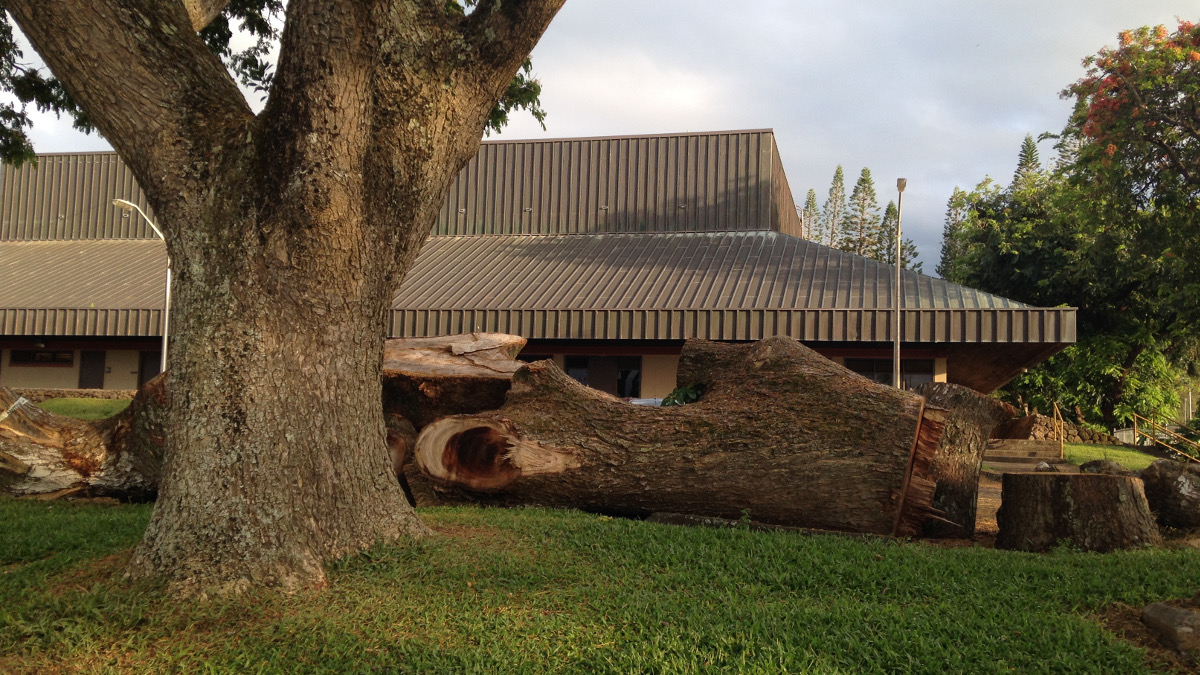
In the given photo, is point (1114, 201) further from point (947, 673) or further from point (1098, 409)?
point (947, 673)

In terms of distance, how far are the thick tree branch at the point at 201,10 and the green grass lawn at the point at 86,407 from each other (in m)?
11.5

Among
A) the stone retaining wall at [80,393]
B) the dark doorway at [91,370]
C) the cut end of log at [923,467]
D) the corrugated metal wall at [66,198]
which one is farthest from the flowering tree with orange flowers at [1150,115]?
the corrugated metal wall at [66,198]

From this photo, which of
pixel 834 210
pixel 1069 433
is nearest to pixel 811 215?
pixel 834 210

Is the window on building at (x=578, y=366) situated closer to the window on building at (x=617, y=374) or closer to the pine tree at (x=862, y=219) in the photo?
the window on building at (x=617, y=374)

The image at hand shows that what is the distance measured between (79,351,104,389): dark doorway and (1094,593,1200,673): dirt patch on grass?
24.1m

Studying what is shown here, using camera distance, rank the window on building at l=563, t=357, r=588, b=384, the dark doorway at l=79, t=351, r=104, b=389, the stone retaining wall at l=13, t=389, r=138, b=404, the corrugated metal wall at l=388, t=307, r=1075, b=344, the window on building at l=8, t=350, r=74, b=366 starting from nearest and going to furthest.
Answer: the corrugated metal wall at l=388, t=307, r=1075, b=344 < the stone retaining wall at l=13, t=389, r=138, b=404 < the window on building at l=563, t=357, r=588, b=384 < the dark doorway at l=79, t=351, r=104, b=389 < the window on building at l=8, t=350, r=74, b=366

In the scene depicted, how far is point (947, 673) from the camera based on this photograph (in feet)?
13.2

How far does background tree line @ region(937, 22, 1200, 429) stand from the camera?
18109 mm

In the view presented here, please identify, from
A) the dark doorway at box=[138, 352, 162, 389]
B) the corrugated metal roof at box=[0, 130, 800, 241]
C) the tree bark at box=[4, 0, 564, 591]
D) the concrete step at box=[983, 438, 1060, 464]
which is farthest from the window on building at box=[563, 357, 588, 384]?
the tree bark at box=[4, 0, 564, 591]

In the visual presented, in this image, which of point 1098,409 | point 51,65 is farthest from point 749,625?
point 1098,409

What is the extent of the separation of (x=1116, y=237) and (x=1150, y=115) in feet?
16.4

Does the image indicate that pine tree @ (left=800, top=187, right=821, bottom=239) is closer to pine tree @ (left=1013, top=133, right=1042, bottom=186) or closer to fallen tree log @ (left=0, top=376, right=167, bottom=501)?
pine tree @ (left=1013, top=133, right=1042, bottom=186)

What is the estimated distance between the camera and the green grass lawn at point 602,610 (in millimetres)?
4125

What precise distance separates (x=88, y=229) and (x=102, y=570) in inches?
1039
